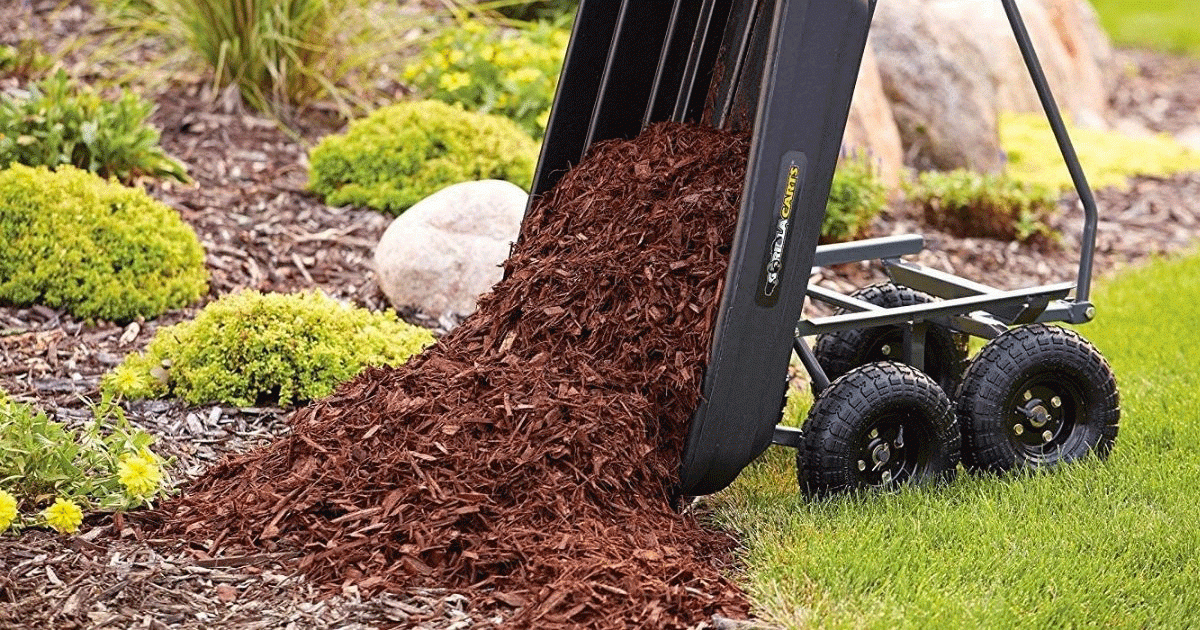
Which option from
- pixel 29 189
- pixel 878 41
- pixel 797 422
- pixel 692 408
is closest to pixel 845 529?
pixel 692 408

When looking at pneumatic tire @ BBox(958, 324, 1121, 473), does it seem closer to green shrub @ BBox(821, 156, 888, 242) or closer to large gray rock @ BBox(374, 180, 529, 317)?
large gray rock @ BBox(374, 180, 529, 317)

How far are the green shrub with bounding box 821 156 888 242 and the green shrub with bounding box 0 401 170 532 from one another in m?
3.58

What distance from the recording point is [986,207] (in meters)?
7.09

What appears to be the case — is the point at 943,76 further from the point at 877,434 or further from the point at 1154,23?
the point at 1154,23

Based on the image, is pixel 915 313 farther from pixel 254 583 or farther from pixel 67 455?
pixel 67 455

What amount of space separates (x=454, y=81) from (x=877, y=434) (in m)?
3.68

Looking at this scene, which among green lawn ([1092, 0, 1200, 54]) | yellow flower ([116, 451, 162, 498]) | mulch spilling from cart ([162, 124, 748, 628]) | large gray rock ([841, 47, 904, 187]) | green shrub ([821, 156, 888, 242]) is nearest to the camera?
mulch spilling from cart ([162, 124, 748, 628])

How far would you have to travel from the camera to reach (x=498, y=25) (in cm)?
823

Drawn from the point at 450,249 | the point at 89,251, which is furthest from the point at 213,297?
the point at 450,249

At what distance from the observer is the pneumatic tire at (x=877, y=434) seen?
11.8ft

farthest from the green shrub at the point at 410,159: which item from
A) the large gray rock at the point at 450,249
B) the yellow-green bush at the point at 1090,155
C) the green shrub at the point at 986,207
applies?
the yellow-green bush at the point at 1090,155

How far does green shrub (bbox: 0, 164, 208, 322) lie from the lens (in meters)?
5.10

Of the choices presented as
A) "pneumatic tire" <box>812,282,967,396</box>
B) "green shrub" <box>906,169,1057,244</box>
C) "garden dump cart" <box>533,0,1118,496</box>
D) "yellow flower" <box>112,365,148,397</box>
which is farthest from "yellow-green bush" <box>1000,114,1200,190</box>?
"yellow flower" <box>112,365,148,397</box>

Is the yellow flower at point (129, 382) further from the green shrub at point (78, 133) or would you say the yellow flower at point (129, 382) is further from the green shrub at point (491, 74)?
the green shrub at point (491, 74)
